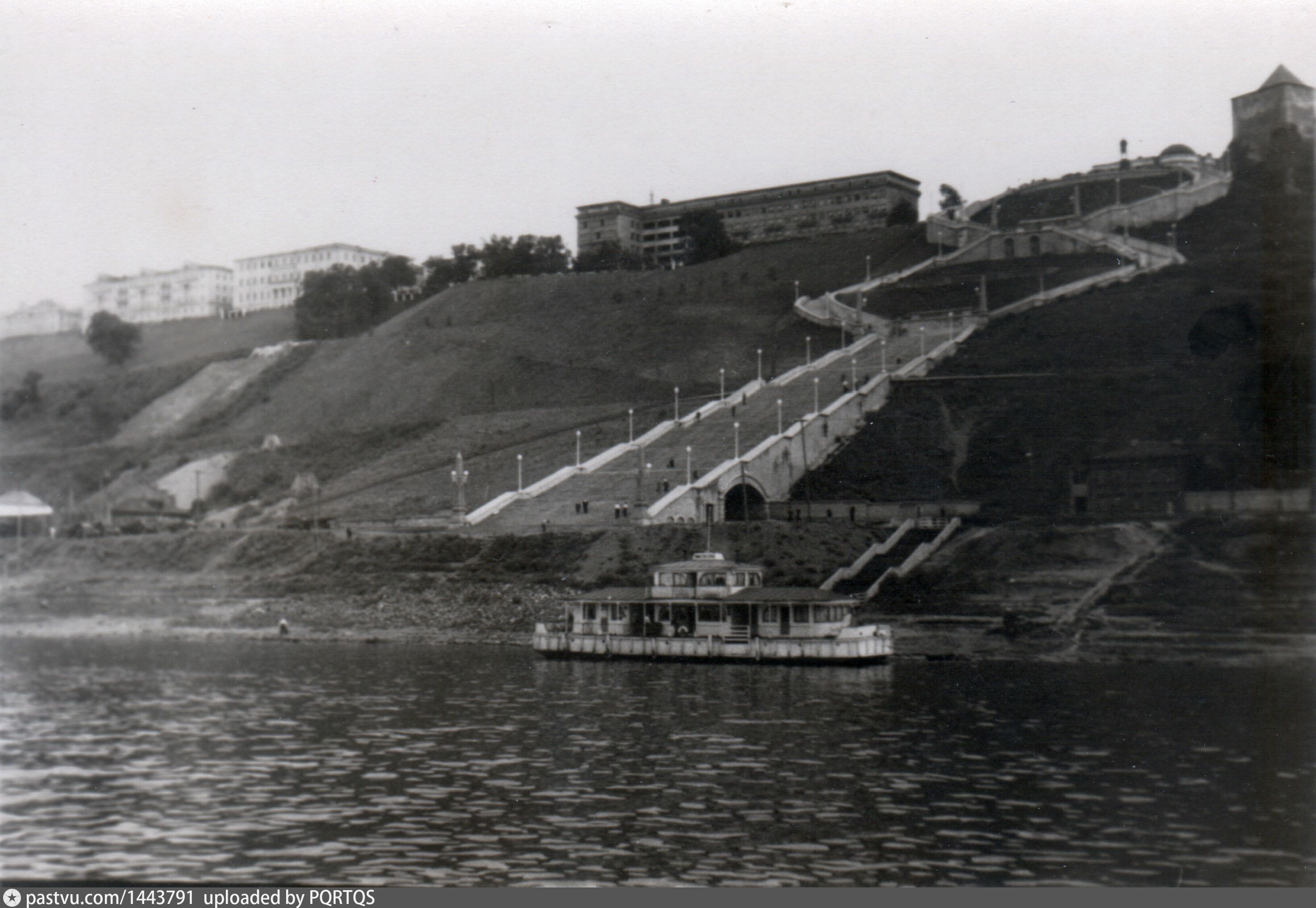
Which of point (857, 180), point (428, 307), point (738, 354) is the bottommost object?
point (738, 354)

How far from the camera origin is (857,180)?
156 meters

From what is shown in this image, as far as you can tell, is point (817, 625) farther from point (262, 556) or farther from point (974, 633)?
point (262, 556)

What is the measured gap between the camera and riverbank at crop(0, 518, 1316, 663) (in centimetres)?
5172

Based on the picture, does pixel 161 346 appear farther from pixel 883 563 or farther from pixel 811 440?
pixel 883 563

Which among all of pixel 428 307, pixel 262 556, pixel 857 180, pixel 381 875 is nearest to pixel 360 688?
pixel 381 875

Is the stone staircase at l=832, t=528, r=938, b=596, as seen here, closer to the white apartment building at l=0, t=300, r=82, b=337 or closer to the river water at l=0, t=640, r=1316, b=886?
the river water at l=0, t=640, r=1316, b=886

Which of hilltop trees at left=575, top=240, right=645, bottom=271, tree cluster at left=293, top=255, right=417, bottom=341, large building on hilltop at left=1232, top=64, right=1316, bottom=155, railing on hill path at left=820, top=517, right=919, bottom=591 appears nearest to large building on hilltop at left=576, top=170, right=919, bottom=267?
hilltop trees at left=575, top=240, right=645, bottom=271

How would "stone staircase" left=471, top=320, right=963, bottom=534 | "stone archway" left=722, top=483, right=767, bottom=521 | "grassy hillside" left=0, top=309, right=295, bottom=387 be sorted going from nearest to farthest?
"stone staircase" left=471, top=320, right=963, bottom=534 < "stone archway" left=722, top=483, right=767, bottom=521 < "grassy hillside" left=0, top=309, right=295, bottom=387

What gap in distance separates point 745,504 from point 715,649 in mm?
24744

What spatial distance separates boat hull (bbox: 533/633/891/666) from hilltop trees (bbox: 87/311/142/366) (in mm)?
111409

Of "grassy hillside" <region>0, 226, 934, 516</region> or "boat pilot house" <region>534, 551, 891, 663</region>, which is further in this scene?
"grassy hillside" <region>0, 226, 934, 516</region>

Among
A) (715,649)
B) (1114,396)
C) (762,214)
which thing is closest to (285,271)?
(762,214)

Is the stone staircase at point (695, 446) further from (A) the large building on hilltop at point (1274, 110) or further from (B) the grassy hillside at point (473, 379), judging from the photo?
(A) the large building on hilltop at point (1274, 110)

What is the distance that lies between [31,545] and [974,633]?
5855 centimetres
